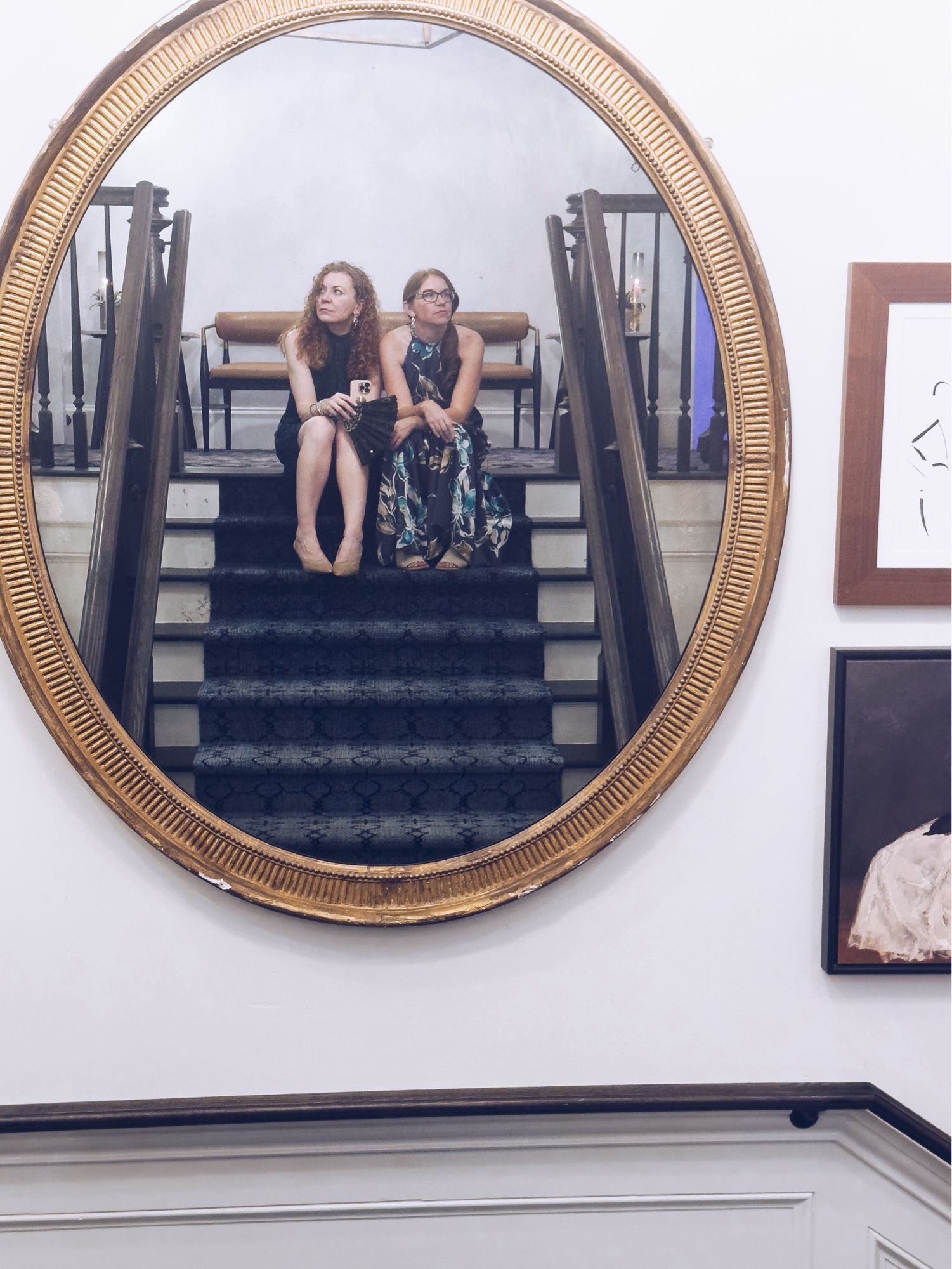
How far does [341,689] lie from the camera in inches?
49.9

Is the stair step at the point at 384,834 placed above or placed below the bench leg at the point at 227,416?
below

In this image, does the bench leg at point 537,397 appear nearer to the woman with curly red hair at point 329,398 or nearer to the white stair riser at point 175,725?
the woman with curly red hair at point 329,398

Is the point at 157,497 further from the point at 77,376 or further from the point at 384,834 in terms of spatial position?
the point at 384,834

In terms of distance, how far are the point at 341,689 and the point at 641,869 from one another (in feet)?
1.60

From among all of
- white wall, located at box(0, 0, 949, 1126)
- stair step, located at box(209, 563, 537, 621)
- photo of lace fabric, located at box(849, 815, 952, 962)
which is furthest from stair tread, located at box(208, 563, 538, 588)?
photo of lace fabric, located at box(849, 815, 952, 962)

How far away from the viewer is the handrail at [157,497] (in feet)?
3.99

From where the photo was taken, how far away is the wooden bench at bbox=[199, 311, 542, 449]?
1.23 meters

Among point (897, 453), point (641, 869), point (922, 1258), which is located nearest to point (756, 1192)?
point (922, 1258)

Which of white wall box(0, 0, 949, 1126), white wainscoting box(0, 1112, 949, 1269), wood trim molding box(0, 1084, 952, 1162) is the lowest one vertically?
white wainscoting box(0, 1112, 949, 1269)

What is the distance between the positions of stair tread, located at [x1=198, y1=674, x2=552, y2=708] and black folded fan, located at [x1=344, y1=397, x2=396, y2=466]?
0.29 meters

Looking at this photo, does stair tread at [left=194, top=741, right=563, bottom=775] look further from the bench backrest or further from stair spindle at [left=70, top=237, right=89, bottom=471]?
the bench backrest

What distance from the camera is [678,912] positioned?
1366 mm

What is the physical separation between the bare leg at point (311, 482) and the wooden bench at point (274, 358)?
65mm

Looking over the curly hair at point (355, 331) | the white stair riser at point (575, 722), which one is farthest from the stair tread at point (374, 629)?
the curly hair at point (355, 331)
